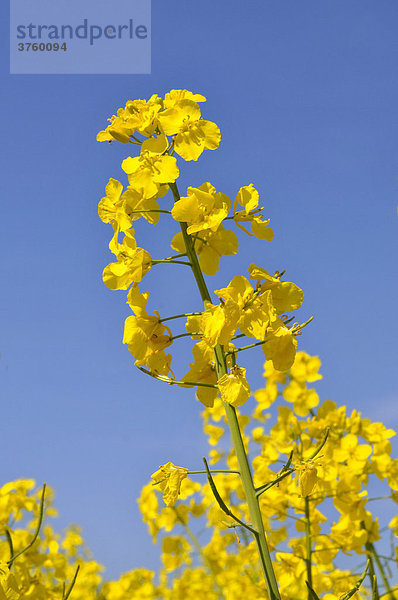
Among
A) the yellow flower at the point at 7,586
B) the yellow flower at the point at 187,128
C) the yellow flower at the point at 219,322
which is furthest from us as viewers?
the yellow flower at the point at 187,128

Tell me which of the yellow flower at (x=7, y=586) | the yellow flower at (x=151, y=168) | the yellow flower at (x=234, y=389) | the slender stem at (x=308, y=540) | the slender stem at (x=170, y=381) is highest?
the yellow flower at (x=151, y=168)

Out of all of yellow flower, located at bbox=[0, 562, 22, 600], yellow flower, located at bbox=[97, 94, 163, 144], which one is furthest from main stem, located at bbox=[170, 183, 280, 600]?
yellow flower, located at bbox=[0, 562, 22, 600]

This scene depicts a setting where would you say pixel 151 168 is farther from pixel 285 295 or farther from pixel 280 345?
pixel 280 345

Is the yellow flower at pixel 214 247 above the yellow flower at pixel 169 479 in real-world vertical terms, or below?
above

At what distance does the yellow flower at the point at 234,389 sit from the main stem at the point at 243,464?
34mm

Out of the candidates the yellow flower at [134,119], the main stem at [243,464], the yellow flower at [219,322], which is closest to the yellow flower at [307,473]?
the main stem at [243,464]

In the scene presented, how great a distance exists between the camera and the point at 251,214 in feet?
6.66

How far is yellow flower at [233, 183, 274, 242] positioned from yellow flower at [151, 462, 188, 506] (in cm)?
84

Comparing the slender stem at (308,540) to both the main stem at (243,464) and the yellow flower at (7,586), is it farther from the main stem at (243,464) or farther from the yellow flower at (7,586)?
the yellow flower at (7,586)

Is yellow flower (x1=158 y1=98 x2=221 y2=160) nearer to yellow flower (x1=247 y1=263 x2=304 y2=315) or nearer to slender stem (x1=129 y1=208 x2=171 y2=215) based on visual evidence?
slender stem (x1=129 y1=208 x2=171 y2=215)

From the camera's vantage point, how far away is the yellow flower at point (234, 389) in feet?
5.61

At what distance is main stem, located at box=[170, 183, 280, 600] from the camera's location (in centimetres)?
161

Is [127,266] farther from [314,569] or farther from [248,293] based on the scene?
[314,569]

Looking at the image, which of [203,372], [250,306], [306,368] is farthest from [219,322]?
[306,368]
